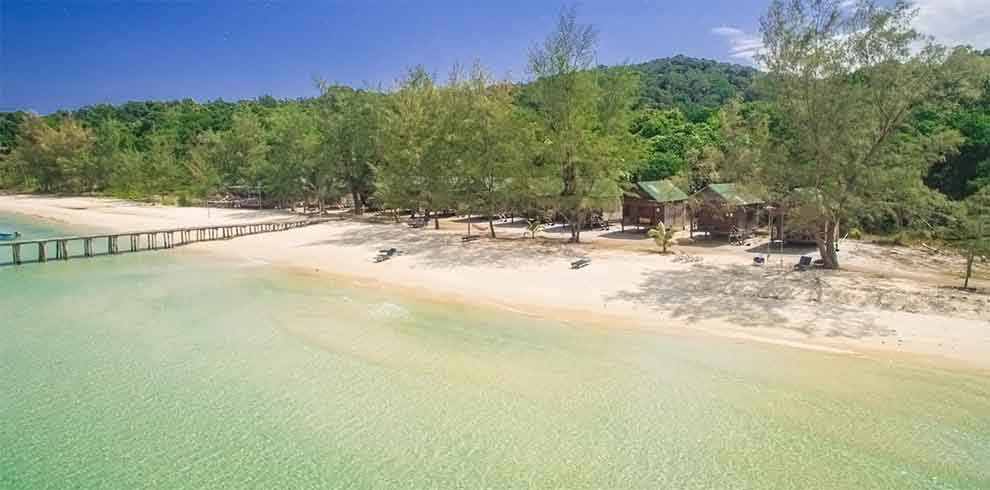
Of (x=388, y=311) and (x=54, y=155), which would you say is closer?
(x=388, y=311)

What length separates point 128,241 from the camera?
3044 cm

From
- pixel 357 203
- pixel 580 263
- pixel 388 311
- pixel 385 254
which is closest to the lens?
pixel 388 311

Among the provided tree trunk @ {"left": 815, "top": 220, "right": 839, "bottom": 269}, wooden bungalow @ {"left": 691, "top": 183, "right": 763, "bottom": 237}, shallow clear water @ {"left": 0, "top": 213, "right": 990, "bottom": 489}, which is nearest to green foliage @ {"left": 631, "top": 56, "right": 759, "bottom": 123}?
wooden bungalow @ {"left": 691, "top": 183, "right": 763, "bottom": 237}

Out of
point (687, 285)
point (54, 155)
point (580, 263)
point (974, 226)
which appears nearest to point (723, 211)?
point (580, 263)

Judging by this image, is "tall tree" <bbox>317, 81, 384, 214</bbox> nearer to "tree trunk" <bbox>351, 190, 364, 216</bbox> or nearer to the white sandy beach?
"tree trunk" <bbox>351, 190, 364, 216</bbox>

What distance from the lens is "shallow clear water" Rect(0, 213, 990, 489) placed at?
Answer: 28.9ft

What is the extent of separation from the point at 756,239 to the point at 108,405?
24401mm

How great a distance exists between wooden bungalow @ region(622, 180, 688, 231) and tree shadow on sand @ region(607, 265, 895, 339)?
8.79 m

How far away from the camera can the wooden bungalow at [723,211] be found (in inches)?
984

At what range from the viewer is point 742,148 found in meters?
19.3

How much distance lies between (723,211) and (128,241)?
2957cm

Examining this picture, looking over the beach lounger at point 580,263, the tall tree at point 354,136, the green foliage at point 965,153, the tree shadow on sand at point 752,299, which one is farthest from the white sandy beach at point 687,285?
the tall tree at point 354,136

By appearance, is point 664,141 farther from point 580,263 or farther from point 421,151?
point 580,263

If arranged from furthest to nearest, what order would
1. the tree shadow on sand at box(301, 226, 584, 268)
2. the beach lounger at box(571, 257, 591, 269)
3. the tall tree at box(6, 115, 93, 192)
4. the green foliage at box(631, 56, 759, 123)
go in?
the green foliage at box(631, 56, 759, 123) < the tall tree at box(6, 115, 93, 192) < the tree shadow on sand at box(301, 226, 584, 268) < the beach lounger at box(571, 257, 591, 269)
